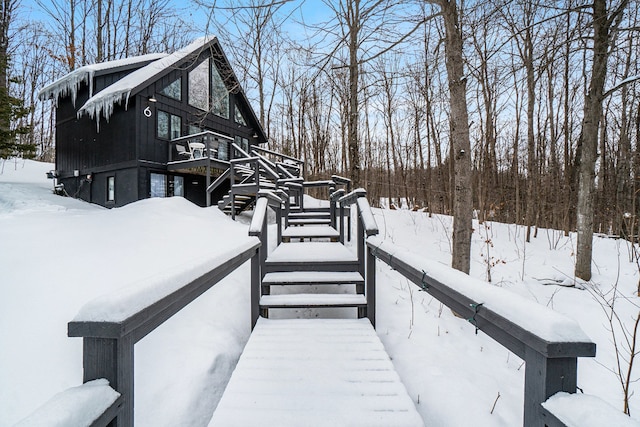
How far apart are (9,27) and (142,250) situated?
18219 millimetres

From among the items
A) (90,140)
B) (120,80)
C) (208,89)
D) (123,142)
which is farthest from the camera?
(208,89)

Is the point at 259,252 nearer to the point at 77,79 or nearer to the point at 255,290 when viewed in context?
the point at 255,290

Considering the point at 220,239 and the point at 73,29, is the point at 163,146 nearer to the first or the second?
the point at 220,239

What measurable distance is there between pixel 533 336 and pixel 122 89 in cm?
1180

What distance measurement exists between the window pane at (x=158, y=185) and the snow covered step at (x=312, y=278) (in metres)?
8.94

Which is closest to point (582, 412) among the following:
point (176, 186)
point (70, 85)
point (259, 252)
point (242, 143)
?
point (259, 252)

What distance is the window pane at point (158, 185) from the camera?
10.2 metres

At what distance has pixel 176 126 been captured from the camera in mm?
11102

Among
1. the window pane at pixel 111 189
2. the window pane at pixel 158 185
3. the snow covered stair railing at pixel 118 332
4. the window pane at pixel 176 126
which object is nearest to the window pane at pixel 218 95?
the window pane at pixel 176 126

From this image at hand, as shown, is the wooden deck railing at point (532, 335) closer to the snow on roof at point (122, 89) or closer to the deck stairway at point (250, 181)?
the deck stairway at point (250, 181)

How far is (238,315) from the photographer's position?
299cm

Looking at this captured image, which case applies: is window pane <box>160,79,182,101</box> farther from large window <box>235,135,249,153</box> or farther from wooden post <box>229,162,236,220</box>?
wooden post <box>229,162,236,220</box>

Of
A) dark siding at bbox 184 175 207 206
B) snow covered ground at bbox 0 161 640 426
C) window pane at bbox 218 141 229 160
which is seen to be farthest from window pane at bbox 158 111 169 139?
snow covered ground at bbox 0 161 640 426

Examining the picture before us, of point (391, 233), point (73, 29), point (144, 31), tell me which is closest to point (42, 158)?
point (73, 29)
